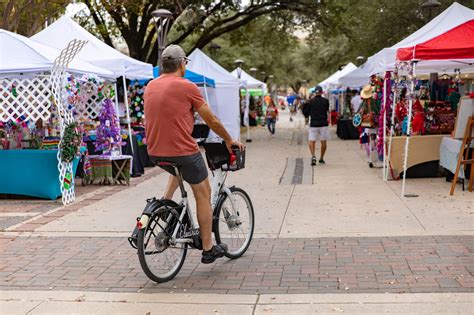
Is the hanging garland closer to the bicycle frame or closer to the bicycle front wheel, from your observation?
the bicycle front wheel

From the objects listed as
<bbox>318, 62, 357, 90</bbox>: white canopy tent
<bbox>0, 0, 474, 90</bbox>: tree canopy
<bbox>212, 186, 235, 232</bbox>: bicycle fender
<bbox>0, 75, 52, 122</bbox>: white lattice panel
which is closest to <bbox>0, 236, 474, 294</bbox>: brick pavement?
<bbox>212, 186, 235, 232</bbox>: bicycle fender

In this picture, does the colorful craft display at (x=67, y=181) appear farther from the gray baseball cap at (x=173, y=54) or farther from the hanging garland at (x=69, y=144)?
the gray baseball cap at (x=173, y=54)

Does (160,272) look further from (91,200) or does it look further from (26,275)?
(91,200)

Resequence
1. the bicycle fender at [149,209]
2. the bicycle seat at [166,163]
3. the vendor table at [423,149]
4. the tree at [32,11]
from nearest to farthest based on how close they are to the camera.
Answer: the bicycle fender at [149,209]
the bicycle seat at [166,163]
the vendor table at [423,149]
the tree at [32,11]

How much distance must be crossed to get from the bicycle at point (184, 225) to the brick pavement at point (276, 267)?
0.16 metres

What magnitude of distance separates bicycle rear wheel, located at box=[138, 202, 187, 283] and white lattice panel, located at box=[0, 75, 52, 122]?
4.70m

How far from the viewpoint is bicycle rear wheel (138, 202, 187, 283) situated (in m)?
4.53

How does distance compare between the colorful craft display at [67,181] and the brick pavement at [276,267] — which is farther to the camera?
the colorful craft display at [67,181]

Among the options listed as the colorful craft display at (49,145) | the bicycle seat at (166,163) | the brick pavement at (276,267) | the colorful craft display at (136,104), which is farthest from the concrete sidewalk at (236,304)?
the colorful craft display at (136,104)

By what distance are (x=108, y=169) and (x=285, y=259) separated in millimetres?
5778

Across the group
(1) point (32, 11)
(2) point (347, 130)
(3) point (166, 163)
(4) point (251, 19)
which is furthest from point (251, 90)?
(3) point (166, 163)

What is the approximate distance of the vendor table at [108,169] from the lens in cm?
1035

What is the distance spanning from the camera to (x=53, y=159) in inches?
342

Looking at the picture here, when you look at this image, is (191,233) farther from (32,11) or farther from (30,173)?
(32,11)
